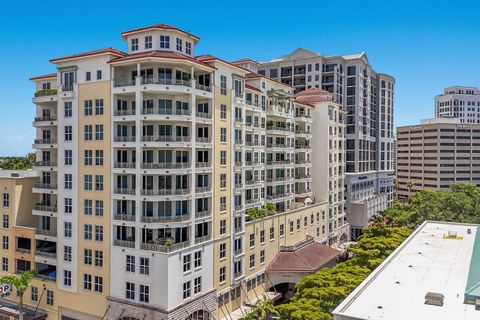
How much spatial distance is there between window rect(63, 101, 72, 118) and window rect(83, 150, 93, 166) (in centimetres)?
558

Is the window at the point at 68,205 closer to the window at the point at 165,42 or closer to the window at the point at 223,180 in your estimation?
the window at the point at 223,180

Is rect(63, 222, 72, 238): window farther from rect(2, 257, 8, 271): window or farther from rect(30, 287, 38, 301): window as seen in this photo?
rect(2, 257, 8, 271): window

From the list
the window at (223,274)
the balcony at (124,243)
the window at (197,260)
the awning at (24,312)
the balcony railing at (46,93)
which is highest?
the balcony railing at (46,93)

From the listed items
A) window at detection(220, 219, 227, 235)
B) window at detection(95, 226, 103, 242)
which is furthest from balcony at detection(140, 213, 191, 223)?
window at detection(220, 219, 227, 235)

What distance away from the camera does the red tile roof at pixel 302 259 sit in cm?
6675

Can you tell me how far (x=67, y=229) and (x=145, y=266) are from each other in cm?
1324

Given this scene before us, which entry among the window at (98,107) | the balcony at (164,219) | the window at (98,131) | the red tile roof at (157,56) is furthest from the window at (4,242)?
the red tile roof at (157,56)

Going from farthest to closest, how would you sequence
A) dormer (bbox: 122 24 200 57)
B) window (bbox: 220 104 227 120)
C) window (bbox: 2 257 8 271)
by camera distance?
window (bbox: 2 257 8 271)
window (bbox: 220 104 227 120)
dormer (bbox: 122 24 200 57)

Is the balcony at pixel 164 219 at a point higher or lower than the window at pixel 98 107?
lower

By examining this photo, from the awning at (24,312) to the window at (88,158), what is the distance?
21.6 meters

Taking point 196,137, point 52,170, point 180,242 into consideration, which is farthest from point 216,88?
point 52,170

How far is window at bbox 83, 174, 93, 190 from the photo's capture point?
52131 mm

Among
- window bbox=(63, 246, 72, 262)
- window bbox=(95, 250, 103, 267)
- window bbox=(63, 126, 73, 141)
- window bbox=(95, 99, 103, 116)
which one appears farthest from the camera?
window bbox=(63, 126, 73, 141)

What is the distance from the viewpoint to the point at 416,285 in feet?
110
